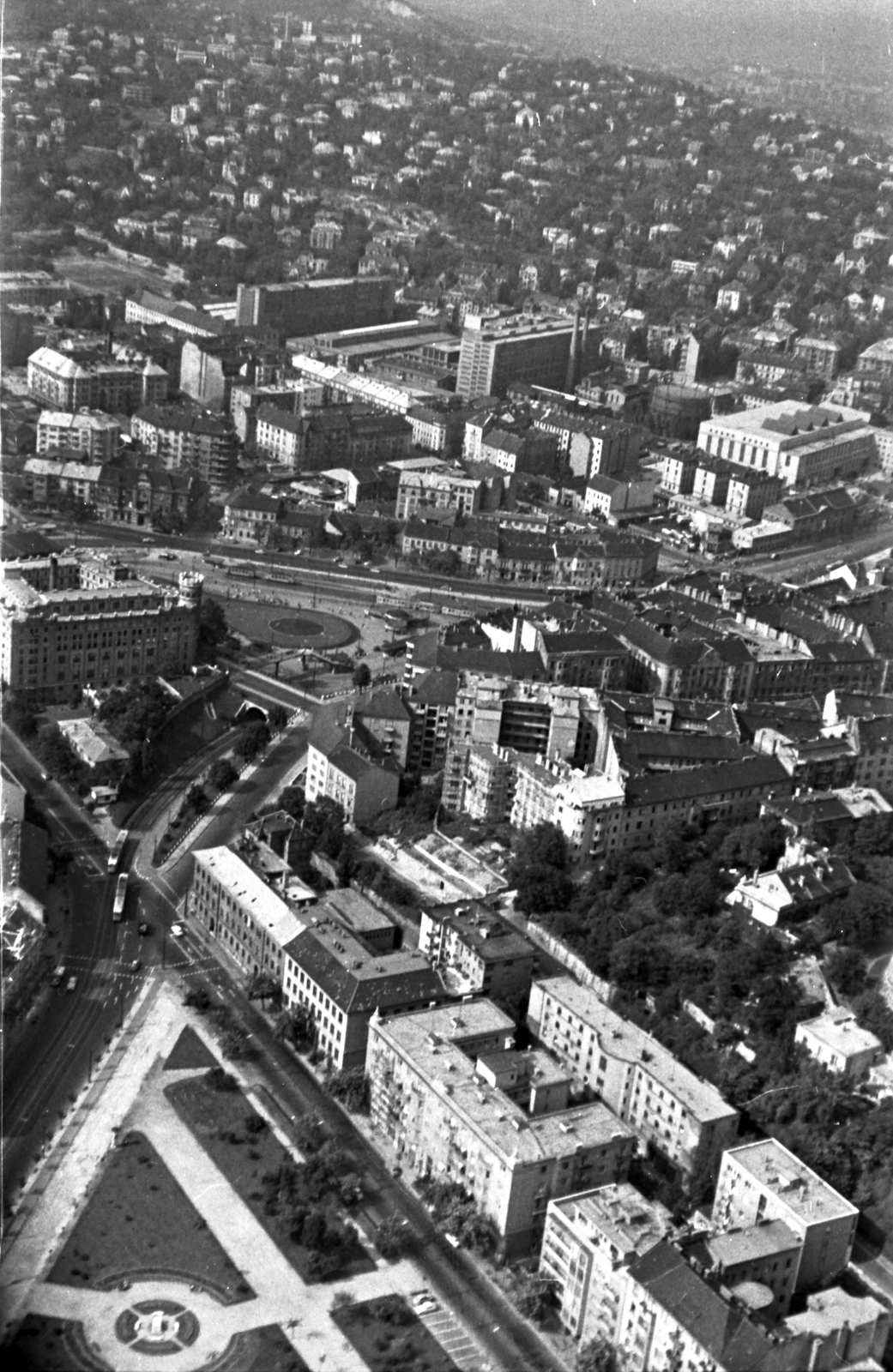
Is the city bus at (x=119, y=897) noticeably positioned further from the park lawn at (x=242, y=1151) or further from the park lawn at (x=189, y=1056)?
the park lawn at (x=242, y=1151)

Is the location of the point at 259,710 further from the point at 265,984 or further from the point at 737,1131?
the point at 737,1131

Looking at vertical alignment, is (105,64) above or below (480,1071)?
above

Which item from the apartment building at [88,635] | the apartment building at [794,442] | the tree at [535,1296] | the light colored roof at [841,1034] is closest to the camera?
the tree at [535,1296]

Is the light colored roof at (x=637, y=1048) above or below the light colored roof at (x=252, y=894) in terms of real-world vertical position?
above

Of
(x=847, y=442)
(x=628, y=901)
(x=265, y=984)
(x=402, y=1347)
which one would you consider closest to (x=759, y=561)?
(x=847, y=442)

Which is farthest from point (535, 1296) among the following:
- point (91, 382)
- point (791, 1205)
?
point (91, 382)

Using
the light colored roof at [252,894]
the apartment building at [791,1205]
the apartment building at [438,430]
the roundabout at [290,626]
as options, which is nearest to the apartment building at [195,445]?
the apartment building at [438,430]

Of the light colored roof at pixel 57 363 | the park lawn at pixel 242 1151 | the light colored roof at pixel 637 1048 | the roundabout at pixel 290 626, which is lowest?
the roundabout at pixel 290 626
